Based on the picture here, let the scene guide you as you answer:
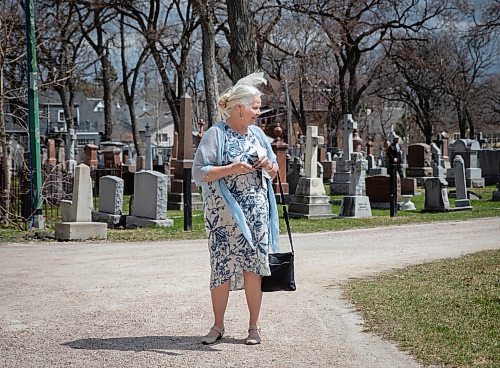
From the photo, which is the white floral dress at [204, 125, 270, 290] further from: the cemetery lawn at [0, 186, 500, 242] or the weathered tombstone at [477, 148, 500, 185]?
the weathered tombstone at [477, 148, 500, 185]

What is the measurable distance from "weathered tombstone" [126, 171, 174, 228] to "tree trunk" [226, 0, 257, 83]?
4071mm

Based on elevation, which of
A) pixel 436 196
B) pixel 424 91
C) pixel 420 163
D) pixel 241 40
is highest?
pixel 424 91

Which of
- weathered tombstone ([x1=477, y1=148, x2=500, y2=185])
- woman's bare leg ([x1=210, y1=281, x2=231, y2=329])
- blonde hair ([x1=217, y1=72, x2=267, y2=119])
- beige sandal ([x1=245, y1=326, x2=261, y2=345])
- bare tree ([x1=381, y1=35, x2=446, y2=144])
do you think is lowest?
beige sandal ([x1=245, y1=326, x2=261, y2=345])

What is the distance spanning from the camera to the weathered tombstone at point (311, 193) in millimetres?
18656

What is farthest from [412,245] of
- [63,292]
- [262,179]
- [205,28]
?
[205,28]

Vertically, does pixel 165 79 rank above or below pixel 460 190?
above

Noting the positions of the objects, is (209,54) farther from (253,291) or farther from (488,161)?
(253,291)

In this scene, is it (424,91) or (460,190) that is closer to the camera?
(460,190)

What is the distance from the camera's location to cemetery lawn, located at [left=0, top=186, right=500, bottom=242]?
14047 millimetres

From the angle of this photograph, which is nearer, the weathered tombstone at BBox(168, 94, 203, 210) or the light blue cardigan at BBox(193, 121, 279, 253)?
the light blue cardigan at BBox(193, 121, 279, 253)

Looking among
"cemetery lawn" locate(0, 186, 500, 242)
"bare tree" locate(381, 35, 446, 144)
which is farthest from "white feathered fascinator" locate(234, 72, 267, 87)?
"bare tree" locate(381, 35, 446, 144)

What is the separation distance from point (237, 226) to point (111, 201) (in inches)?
454

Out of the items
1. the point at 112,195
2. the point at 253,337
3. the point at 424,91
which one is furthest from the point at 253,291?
the point at 424,91

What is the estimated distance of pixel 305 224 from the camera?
16.6m
